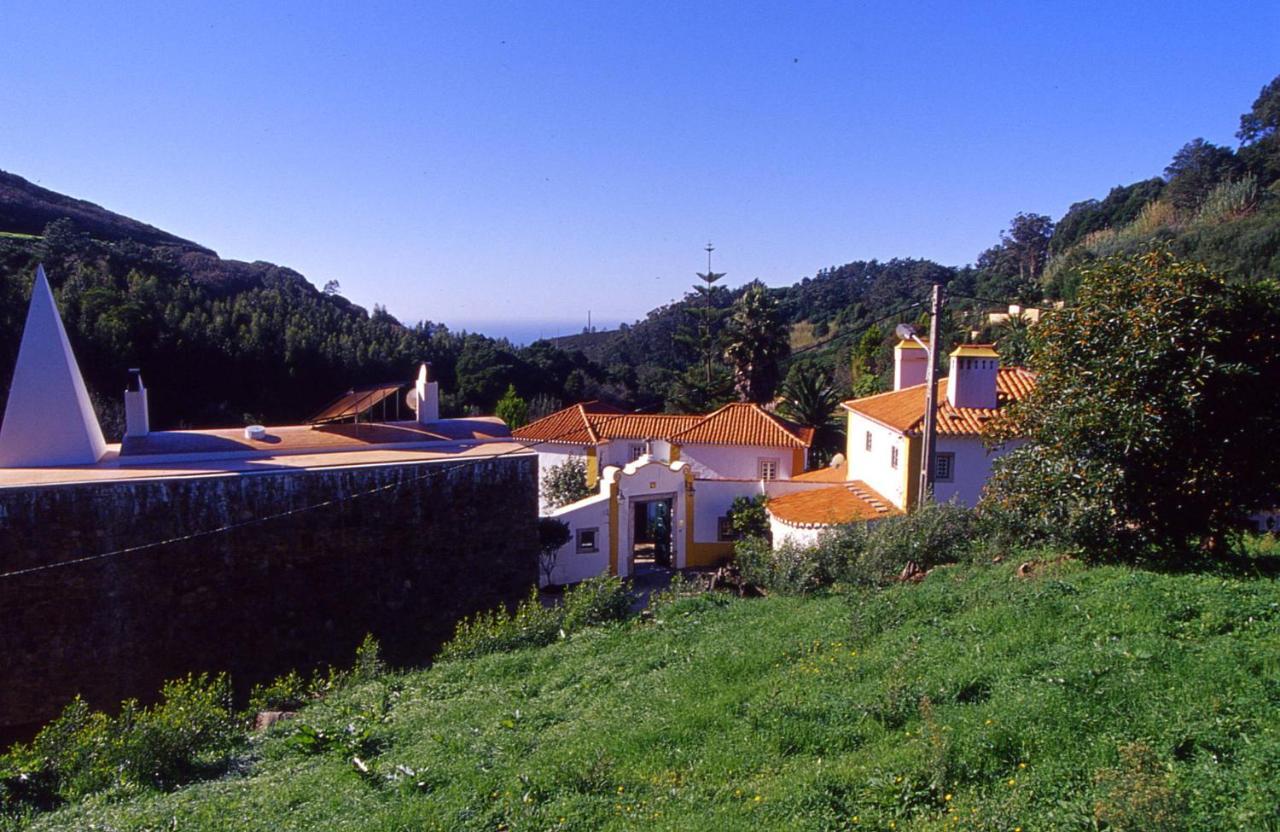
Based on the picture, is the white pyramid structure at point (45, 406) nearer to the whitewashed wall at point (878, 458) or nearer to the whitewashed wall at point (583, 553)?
the whitewashed wall at point (583, 553)

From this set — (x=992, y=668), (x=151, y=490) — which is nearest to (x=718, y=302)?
(x=151, y=490)

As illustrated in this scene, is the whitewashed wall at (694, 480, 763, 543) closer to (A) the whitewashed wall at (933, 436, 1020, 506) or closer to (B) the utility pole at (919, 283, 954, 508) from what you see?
(A) the whitewashed wall at (933, 436, 1020, 506)

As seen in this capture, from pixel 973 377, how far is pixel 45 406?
1739cm

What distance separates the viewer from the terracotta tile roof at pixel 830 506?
16.2 metres

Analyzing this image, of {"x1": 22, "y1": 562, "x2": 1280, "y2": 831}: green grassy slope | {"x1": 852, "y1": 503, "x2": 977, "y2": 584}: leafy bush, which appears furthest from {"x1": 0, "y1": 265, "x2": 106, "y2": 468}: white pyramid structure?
{"x1": 852, "y1": 503, "x2": 977, "y2": 584}: leafy bush

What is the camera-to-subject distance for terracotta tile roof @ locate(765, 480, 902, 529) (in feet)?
53.3

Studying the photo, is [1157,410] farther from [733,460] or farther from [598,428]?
[598,428]

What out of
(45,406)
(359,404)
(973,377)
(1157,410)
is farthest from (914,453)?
(45,406)

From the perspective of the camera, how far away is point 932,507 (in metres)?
12.1

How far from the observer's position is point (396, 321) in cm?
5716

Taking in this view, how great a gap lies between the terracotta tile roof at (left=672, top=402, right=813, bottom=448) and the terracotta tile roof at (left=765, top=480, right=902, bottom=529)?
3566mm

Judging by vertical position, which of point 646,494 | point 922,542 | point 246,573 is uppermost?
Answer: point 922,542

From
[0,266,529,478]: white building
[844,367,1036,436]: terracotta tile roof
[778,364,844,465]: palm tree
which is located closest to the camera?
[0,266,529,478]: white building

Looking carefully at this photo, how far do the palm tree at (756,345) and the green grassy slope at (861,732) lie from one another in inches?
Result: 1138
